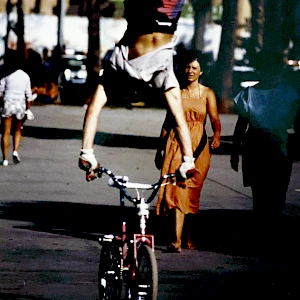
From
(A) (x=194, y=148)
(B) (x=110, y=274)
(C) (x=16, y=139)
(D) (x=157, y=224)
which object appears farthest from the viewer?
(C) (x=16, y=139)

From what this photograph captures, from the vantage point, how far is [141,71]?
6434 millimetres

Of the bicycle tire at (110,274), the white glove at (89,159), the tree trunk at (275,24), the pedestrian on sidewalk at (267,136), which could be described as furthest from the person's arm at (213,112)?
the tree trunk at (275,24)

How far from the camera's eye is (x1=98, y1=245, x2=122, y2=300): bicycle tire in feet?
22.9

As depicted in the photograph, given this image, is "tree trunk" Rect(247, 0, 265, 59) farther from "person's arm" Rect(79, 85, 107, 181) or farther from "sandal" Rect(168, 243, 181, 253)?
"person's arm" Rect(79, 85, 107, 181)

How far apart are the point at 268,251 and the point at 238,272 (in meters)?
1.25

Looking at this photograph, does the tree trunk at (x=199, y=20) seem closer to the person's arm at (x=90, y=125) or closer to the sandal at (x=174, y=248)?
the sandal at (x=174, y=248)

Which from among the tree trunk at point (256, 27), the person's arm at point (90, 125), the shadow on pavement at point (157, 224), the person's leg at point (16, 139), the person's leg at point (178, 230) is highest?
the person's arm at point (90, 125)

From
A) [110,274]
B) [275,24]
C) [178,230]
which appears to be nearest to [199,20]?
[275,24]

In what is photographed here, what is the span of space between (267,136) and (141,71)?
423 cm

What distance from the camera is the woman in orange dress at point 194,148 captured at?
1021 centimetres

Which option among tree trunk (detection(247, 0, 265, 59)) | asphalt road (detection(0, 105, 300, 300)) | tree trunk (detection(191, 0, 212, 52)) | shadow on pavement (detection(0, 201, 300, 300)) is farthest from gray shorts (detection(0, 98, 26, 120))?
tree trunk (detection(191, 0, 212, 52))

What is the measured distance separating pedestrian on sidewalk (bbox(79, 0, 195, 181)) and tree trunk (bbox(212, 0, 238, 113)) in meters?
30.0

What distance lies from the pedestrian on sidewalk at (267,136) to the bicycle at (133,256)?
139 inches

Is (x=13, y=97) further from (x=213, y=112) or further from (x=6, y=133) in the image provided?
(x=213, y=112)
